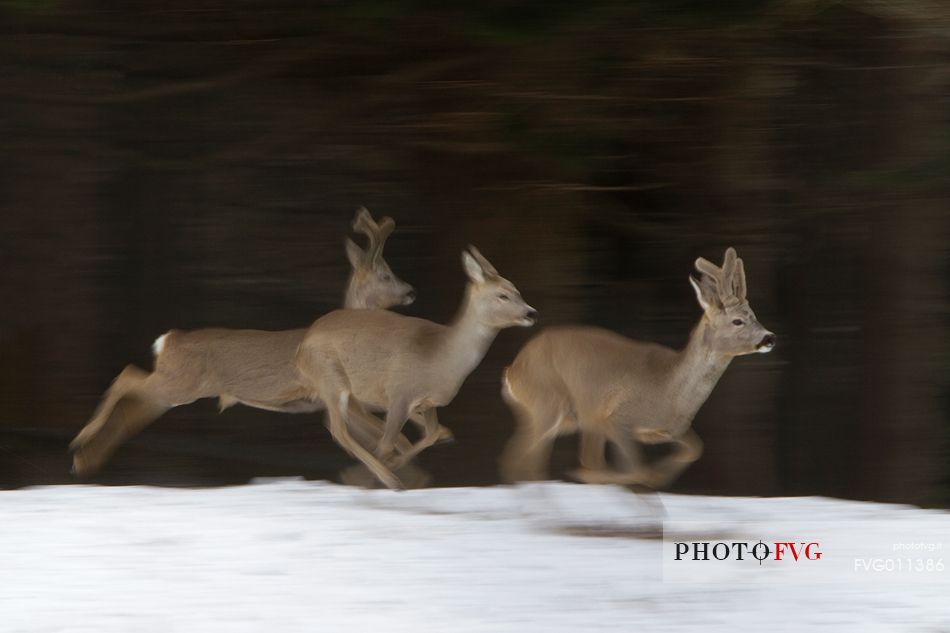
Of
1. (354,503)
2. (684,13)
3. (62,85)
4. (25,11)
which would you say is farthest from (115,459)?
(684,13)

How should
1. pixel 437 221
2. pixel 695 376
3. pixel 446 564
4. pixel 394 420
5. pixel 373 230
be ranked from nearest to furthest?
pixel 446 564 → pixel 695 376 → pixel 394 420 → pixel 373 230 → pixel 437 221

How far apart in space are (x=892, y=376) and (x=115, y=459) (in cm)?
666

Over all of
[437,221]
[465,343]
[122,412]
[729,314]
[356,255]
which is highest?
[729,314]

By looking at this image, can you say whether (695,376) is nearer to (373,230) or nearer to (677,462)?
(677,462)

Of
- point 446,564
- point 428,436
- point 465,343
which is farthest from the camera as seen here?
point 428,436

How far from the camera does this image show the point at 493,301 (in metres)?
9.17

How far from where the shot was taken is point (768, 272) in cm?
1242

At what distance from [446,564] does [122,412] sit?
4.22m

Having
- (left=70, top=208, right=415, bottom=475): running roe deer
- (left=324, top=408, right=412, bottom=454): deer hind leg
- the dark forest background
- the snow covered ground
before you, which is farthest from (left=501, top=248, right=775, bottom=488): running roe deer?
the dark forest background

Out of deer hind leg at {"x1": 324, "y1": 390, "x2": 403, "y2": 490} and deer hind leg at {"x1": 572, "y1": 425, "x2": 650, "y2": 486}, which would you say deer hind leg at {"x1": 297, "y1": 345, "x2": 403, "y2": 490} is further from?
deer hind leg at {"x1": 572, "y1": 425, "x2": 650, "y2": 486}

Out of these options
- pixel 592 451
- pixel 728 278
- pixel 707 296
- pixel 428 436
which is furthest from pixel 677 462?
pixel 428 436

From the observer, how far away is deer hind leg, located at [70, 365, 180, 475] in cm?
1022

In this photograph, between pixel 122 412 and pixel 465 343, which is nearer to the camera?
pixel 465 343

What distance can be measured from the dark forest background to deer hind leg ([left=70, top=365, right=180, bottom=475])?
2102 mm
